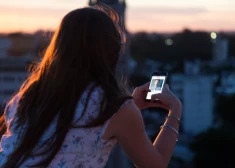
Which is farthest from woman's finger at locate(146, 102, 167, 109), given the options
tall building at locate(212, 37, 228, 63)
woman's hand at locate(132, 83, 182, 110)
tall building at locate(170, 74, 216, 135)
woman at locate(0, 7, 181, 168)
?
tall building at locate(212, 37, 228, 63)

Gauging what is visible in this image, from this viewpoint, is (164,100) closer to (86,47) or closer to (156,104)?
(156,104)

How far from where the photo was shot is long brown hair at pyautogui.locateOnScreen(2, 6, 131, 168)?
5.03 ft

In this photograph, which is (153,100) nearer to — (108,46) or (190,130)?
(108,46)

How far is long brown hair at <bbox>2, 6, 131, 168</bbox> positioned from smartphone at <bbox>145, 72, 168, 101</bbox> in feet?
0.72

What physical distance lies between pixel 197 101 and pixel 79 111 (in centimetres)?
3289

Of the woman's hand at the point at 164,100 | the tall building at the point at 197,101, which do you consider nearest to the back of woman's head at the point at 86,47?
the woman's hand at the point at 164,100

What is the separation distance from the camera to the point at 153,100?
1.77 metres

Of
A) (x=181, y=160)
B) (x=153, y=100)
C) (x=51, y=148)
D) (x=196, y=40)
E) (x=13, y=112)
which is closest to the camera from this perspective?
(x=51, y=148)

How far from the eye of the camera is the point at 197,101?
34.2 meters

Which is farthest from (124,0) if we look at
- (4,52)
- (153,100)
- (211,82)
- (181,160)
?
(4,52)

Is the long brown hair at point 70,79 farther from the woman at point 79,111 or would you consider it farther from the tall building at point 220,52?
the tall building at point 220,52

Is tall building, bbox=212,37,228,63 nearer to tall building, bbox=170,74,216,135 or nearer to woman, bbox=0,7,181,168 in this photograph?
tall building, bbox=170,74,216,135

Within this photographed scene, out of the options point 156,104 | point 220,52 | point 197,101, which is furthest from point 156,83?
point 220,52

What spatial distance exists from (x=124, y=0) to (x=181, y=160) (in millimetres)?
22510
